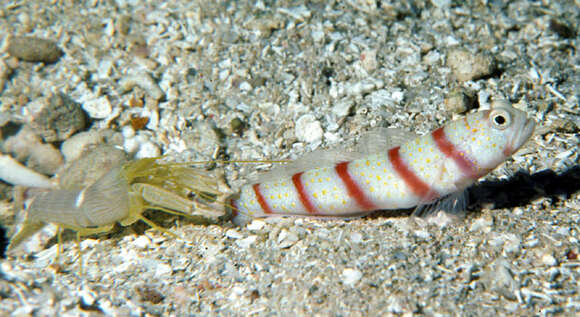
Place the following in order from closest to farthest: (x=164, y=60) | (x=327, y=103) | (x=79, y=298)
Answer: (x=79, y=298), (x=327, y=103), (x=164, y=60)

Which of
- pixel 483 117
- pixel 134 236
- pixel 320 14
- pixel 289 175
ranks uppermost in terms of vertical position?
pixel 320 14

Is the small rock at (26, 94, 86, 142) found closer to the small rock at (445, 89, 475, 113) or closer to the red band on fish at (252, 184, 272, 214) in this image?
the red band on fish at (252, 184, 272, 214)

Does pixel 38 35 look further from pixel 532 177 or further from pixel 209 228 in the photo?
pixel 532 177

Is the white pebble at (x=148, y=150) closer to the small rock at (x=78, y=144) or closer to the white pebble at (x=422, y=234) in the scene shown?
the small rock at (x=78, y=144)

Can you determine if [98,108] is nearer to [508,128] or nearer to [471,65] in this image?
[508,128]

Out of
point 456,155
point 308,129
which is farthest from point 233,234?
point 456,155

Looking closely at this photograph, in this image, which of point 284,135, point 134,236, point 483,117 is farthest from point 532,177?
Result: point 134,236

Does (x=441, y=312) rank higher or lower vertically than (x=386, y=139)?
lower
